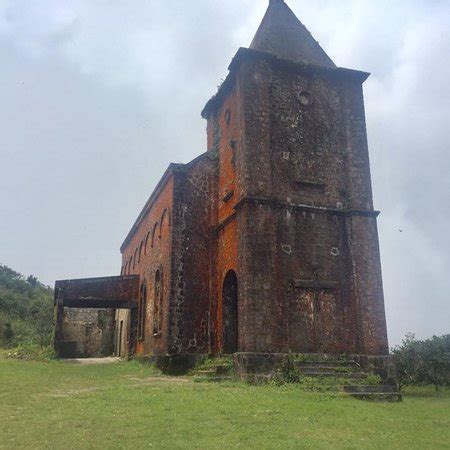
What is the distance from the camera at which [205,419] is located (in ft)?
27.0

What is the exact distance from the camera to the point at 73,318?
39.1m

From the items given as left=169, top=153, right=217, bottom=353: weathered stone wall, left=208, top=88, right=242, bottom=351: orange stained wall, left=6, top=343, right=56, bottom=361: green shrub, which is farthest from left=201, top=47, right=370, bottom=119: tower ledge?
left=6, top=343, right=56, bottom=361: green shrub

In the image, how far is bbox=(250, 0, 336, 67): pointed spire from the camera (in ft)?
61.4

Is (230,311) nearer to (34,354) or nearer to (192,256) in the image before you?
(192,256)

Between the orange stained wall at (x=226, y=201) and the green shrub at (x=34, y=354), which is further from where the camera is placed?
the green shrub at (x=34, y=354)

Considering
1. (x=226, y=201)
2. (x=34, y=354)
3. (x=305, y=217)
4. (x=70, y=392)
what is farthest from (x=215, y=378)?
(x=34, y=354)

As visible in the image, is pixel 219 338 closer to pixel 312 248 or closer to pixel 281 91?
pixel 312 248

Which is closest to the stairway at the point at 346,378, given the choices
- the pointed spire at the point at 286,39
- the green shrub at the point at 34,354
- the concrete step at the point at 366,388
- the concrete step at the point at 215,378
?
the concrete step at the point at 366,388

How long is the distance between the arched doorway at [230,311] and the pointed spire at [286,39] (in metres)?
8.34

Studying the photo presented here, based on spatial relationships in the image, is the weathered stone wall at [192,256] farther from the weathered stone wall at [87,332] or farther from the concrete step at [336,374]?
the weathered stone wall at [87,332]

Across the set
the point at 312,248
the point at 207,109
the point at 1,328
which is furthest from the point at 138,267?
the point at 1,328

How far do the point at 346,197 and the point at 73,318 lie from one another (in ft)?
93.7

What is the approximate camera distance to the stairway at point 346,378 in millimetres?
12719

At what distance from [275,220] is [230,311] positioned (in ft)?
12.9
